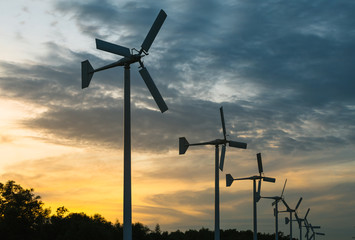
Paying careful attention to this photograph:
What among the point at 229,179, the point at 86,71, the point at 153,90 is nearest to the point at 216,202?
the point at 229,179

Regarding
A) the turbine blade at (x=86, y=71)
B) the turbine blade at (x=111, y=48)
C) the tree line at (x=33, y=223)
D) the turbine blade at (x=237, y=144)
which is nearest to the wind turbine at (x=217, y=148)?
the turbine blade at (x=237, y=144)

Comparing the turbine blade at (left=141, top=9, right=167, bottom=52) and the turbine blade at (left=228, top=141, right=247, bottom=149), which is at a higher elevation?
the turbine blade at (left=141, top=9, right=167, bottom=52)

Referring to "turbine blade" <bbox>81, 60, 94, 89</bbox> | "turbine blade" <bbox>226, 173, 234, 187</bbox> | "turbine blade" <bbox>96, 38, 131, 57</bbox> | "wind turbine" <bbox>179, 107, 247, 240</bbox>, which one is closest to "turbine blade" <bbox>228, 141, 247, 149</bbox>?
"wind turbine" <bbox>179, 107, 247, 240</bbox>

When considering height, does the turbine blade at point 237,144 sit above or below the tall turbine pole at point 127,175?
above

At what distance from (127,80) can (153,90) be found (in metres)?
2.77

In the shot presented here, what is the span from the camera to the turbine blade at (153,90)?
4084 cm

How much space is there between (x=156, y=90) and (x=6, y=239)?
405 feet

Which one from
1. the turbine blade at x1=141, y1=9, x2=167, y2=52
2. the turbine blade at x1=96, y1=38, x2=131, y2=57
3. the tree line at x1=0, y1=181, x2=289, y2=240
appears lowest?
the tree line at x1=0, y1=181, x2=289, y2=240

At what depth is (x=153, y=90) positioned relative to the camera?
4156 centimetres

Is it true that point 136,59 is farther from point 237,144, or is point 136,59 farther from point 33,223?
point 33,223

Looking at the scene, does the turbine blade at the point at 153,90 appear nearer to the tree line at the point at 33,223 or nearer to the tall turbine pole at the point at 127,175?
the tall turbine pole at the point at 127,175

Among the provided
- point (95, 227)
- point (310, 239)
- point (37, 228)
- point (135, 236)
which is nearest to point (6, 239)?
point (37, 228)

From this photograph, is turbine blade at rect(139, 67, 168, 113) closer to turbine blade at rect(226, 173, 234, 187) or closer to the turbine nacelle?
the turbine nacelle

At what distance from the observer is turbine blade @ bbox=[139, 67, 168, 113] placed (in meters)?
40.8
